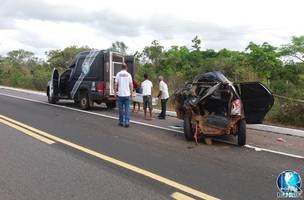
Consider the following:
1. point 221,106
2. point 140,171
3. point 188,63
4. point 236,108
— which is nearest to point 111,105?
point 221,106

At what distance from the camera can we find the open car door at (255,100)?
9.73 m

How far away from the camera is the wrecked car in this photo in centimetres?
907

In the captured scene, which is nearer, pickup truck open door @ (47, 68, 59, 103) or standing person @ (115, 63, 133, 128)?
standing person @ (115, 63, 133, 128)

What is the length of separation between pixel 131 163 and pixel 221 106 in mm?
3498

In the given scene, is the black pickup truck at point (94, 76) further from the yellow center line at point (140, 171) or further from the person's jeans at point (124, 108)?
the yellow center line at point (140, 171)

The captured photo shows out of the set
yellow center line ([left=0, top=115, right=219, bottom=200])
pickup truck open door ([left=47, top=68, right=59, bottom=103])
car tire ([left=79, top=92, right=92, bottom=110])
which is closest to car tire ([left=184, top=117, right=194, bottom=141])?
yellow center line ([left=0, top=115, right=219, bottom=200])

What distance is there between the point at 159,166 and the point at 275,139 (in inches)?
181

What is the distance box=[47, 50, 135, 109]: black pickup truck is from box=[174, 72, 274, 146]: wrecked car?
19.3 ft

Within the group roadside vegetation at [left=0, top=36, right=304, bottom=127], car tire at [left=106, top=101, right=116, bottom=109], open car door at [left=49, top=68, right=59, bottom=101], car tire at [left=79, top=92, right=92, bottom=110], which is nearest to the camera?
car tire at [left=79, top=92, right=92, bottom=110]

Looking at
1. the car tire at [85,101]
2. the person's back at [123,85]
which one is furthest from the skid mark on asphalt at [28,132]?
the car tire at [85,101]

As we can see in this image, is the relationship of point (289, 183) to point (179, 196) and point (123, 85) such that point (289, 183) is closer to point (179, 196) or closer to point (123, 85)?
point (179, 196)

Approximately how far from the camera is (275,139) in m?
10.1

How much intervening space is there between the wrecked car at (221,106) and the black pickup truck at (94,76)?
5889mm

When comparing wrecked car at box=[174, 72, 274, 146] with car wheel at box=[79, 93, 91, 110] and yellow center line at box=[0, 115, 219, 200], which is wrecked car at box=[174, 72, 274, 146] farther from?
car wheel at box=[79, 93, 91, 110]
